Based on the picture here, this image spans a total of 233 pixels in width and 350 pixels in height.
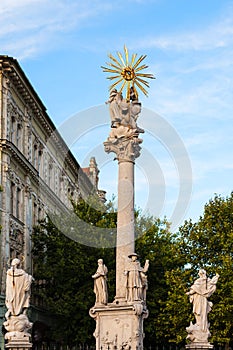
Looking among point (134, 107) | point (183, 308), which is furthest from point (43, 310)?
point (134, 107)

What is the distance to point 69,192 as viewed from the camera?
6347 centimetres

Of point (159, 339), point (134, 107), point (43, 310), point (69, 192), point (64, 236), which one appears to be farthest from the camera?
point (69, 192)

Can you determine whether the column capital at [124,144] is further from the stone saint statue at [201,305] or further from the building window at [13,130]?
the building window at [13,130]

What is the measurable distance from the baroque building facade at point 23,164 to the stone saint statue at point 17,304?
14.2m

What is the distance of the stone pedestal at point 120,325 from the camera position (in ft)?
80.0

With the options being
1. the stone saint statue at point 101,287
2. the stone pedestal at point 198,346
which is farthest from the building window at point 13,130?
the stone pedestal at point 198,346

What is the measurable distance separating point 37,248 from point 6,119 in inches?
365

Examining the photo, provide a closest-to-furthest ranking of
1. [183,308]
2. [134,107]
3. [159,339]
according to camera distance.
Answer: [134,107]
[183,308]
[159,339]

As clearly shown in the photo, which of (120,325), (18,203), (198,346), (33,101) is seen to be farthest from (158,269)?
(120,325)

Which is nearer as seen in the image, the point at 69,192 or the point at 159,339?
the point at 159,339

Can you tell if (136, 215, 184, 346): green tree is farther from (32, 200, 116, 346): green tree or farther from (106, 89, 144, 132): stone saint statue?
(106, 89, 144, 132): stone saint statue

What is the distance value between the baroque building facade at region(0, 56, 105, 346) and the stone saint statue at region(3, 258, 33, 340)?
14.2 meters

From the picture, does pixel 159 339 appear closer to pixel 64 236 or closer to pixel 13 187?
pixel 64 236

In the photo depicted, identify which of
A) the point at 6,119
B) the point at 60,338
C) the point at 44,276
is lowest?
the point at 60,338
